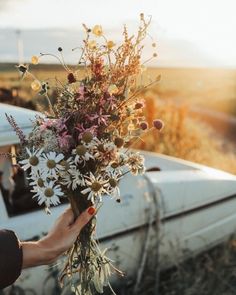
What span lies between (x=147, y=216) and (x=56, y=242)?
2195mm

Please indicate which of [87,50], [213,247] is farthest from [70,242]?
[213,247]

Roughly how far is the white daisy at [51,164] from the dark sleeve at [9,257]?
0.29 metres

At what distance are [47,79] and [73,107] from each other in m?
0.17

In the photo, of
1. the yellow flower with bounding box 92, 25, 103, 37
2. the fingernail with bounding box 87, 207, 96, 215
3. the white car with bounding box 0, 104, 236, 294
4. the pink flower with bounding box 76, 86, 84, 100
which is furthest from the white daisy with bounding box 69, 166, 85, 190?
the white car with bounding box 0, 104, 236, 294

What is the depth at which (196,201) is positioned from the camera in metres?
4.91

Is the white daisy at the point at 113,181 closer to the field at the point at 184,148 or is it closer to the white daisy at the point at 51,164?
the white daisy at the point at 51,164

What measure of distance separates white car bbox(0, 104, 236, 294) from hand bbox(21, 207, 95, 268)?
144 cm

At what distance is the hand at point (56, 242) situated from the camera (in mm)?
2361

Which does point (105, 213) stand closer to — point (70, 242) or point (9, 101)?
point (70, 242)

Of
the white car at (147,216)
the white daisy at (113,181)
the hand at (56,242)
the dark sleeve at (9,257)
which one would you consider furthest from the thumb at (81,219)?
the white car at (147,216)

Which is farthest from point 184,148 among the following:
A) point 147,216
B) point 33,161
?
point 33,161

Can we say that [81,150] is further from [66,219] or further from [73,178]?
[66,219]

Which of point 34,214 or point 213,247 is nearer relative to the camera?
point 34,214

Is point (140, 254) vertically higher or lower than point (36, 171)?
lower
